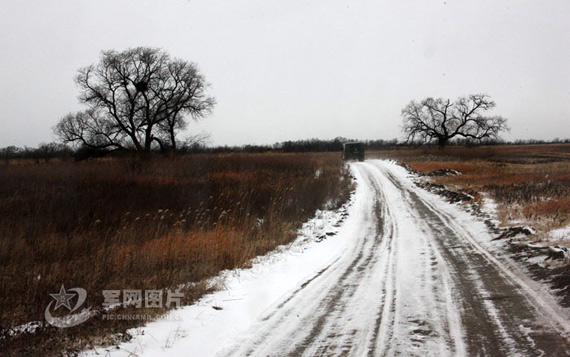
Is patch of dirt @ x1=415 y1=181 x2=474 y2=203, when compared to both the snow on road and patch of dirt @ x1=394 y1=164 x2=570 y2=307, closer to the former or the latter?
patch of dirt @ x1=394 y1=164 x2=570 y2=307

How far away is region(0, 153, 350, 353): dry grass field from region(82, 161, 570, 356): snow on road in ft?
2.26

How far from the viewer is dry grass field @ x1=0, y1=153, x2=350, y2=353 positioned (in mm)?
4664

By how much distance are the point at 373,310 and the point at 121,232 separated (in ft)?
19.8

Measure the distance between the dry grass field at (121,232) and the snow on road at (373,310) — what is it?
0.69 m

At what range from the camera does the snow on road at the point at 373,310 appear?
346cm

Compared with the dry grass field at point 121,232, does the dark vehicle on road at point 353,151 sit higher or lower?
higher

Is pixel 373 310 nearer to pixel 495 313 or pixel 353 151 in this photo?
pixel 495 313

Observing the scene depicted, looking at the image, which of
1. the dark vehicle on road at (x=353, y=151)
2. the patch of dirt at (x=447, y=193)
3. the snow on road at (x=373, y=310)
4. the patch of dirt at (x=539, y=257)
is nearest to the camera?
the snow on road at (x=373, y=310)

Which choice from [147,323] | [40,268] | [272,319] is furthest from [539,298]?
[40,268]

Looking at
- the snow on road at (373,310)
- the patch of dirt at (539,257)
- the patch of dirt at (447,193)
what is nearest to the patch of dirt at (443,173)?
the patch of dirt at (447,193)

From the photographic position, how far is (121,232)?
7.95m

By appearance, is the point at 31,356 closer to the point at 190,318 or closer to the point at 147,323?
the point at 147,323

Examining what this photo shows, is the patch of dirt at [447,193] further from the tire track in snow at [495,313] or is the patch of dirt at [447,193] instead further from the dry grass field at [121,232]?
the tire track in snow at [495,313]

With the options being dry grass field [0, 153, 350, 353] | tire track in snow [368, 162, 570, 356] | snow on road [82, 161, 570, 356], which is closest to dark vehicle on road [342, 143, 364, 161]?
dry grass field [0, 153, 350, 353]
